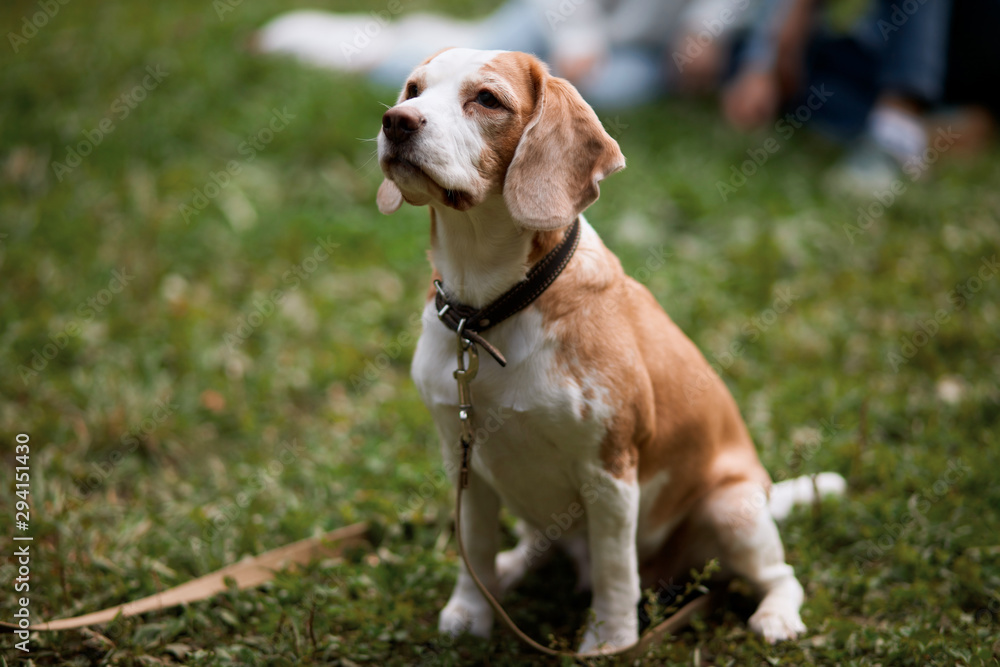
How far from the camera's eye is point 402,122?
6.75 feet

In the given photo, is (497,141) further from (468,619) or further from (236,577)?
(236,577)

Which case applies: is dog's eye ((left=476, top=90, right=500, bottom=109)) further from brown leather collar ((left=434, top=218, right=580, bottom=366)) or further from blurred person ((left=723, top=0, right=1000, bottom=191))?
blurred person ((left=723, top=0, right=1000, bottom=191))

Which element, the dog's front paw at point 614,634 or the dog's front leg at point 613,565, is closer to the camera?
the dog's front leg at point 613,565

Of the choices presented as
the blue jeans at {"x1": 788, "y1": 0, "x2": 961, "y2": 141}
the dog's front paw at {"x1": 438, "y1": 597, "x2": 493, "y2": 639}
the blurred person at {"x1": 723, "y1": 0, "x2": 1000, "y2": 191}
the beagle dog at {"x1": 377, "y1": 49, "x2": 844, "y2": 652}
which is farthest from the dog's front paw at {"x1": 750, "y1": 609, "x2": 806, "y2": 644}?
the blue jeans at {"x1": 788, "y1": 0, "x2": 961, "y2": 141}

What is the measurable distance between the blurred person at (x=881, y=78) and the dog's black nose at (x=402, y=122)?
5.18m

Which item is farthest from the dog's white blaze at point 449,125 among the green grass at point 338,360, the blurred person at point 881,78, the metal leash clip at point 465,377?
the blurred person at point 881,78

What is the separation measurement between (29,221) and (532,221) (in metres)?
4.23

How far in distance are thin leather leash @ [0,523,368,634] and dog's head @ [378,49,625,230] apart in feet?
4.91

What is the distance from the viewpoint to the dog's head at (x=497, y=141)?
2.09m

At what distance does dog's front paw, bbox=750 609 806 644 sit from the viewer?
102 inches

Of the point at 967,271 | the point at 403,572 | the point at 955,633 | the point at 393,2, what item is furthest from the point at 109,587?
the point at 393,2

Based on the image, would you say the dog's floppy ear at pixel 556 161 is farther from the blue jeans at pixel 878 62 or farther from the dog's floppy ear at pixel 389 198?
the blue jeans at pixel 878 62

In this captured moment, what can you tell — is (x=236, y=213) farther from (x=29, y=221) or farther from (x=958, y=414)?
(x=958, y=414)

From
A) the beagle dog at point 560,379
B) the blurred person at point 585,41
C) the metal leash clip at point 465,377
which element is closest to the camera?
the beagle dog at point 560,379
